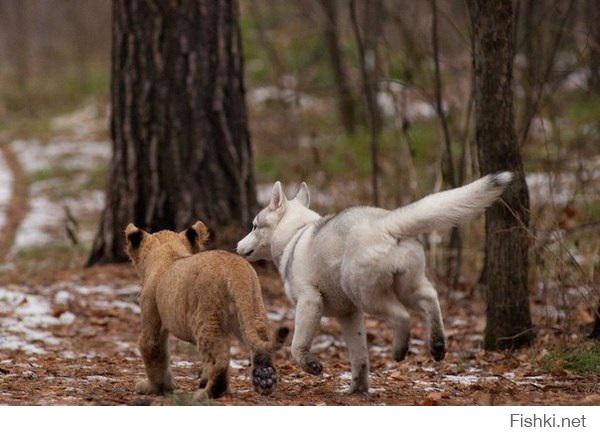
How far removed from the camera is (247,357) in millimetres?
9164

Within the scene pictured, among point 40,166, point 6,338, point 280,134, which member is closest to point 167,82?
point 6,338

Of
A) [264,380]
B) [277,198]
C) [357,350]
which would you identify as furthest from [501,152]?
[264,380]

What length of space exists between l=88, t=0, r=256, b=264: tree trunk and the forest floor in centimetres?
83

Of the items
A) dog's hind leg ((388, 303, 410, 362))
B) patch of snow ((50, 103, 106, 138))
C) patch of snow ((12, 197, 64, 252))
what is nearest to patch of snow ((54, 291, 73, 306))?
dog's hind leg ((388, 303, 410, 362))

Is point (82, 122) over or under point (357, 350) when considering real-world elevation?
over

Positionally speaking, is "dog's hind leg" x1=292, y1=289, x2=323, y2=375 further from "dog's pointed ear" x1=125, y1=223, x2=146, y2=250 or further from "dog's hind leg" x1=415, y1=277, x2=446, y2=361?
"dog's pointed ear" x1=125, y1=223, x2=146, y2=250

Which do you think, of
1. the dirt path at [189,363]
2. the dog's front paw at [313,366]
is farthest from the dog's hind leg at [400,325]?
the dog's front paw at [313,366]

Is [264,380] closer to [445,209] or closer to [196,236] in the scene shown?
[445,209]

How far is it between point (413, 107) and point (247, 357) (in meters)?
15.2

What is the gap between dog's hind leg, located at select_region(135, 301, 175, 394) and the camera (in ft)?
22.3

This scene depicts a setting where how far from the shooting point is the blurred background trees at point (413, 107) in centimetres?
899
